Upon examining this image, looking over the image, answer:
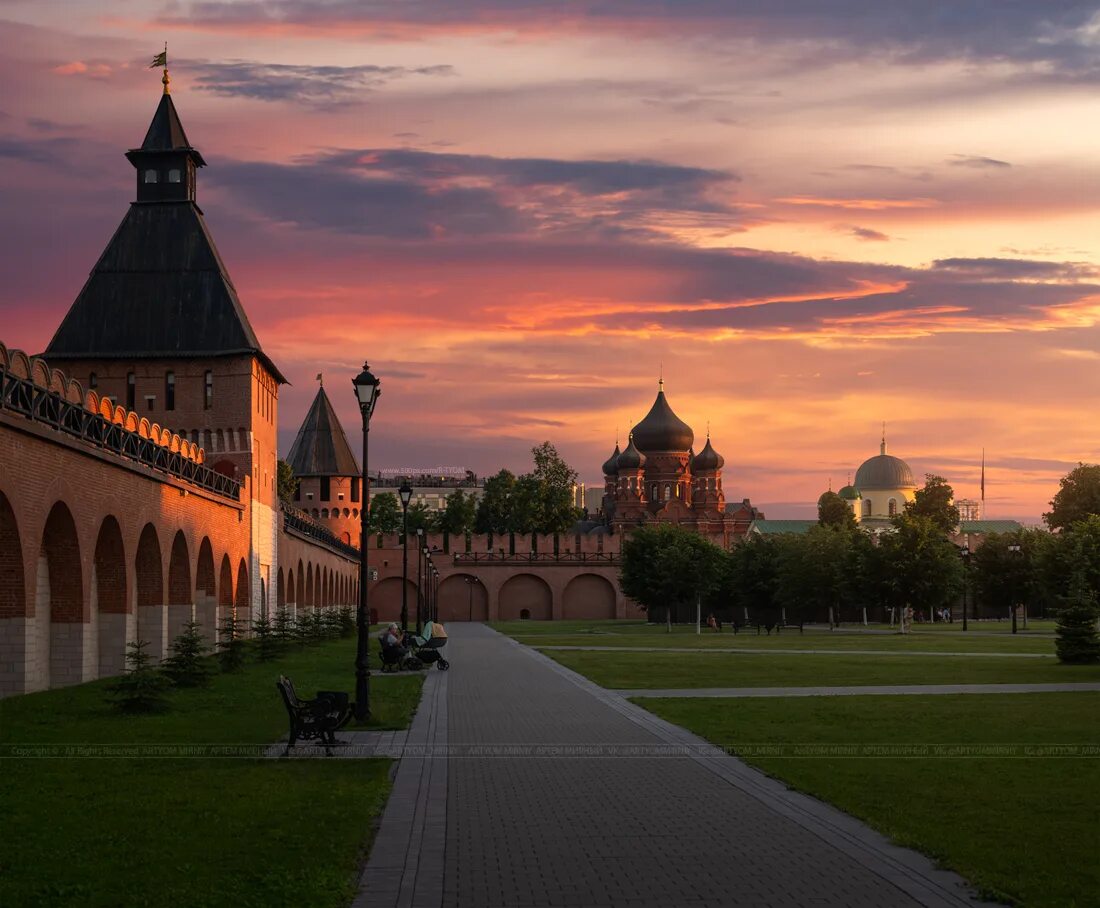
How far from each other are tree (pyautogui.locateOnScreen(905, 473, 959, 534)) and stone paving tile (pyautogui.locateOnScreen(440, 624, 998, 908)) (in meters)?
117

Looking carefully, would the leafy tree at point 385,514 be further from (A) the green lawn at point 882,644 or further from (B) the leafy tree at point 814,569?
(A) the green lawn at point 882,644

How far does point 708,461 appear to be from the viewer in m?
148

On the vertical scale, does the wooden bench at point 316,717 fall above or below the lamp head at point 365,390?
below

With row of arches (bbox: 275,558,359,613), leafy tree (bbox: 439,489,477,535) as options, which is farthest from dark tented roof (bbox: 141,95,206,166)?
leafy tree (bbox: 439,489,477,535)

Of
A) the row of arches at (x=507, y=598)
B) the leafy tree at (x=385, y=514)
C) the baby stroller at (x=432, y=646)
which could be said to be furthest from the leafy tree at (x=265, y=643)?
the leafy tree at (x=385, y=514)

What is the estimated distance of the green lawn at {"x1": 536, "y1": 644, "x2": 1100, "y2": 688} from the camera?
31234mm

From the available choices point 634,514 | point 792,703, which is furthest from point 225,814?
point 634,514

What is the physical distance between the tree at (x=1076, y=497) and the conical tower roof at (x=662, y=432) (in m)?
47.5

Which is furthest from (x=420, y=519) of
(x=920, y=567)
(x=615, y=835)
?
(x=615, y=835)

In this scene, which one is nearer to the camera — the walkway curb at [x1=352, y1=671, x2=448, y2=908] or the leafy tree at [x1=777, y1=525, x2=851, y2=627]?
the walkway curb at [x1=352, y1=671, x2=448, y2=908]

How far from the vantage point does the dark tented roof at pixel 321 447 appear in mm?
100812

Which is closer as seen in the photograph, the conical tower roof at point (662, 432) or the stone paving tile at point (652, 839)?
the stone paving tile at point (652, 839)

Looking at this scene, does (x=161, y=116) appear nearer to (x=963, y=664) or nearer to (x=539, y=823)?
(x=963, y=664)

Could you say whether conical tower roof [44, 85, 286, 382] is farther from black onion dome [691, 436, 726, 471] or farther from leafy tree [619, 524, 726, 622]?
black onion dome [691, 436, 726, 471]
